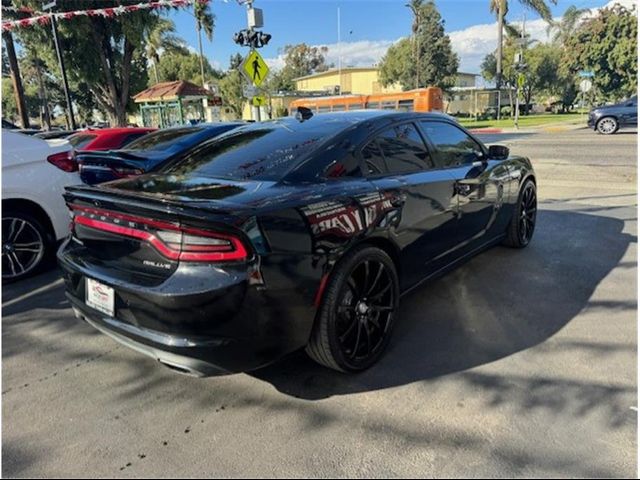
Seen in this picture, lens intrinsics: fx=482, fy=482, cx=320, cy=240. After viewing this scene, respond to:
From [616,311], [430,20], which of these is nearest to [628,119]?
[616,311]

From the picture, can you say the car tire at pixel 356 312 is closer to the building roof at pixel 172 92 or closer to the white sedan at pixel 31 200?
the white sedan at pixel 31 200

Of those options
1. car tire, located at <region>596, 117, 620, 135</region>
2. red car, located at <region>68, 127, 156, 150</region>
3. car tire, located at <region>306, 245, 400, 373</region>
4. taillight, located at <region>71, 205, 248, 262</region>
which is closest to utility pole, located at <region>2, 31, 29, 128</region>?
red car, located at <region>68, 127, 156, 150</region>

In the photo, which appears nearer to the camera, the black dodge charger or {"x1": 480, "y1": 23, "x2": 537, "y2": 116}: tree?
the black dodge charger

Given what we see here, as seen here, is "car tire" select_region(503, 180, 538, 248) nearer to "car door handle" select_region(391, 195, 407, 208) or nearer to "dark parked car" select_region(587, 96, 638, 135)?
"car door handle" select_region(391, 195, 407, 208)

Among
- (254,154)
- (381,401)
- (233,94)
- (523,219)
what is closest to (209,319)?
(381,401)

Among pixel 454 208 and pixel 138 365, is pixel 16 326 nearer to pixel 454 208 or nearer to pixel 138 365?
pixel 138 365

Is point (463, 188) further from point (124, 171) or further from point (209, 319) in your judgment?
point (124, 171)

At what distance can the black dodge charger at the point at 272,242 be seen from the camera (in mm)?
2305

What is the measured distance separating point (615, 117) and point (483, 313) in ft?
65.4

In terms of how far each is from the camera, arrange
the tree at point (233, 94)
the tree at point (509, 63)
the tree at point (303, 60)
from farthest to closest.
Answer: the tree at point (303, 60) < the tree at point (233, 94) < the tree at point (509, 63)

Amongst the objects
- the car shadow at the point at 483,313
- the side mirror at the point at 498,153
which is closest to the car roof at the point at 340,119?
the side mirror at the point at 498,153

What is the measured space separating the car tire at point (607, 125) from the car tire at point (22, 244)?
21.5 metres

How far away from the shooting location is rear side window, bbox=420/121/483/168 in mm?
3869

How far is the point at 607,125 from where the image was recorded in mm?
20078
